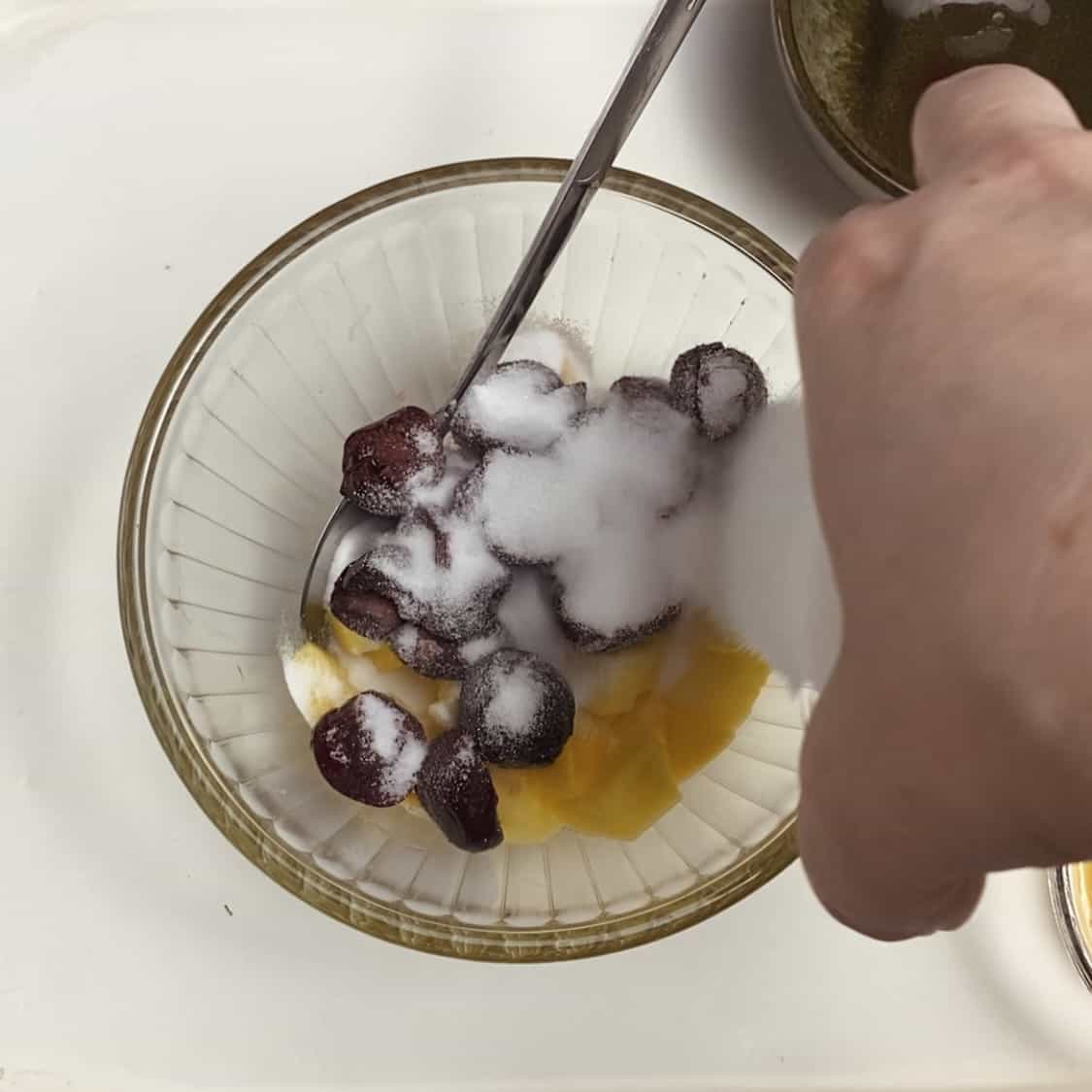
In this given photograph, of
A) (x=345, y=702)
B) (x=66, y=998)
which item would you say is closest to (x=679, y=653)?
(x=345, y=702)

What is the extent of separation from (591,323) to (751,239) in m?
0.13

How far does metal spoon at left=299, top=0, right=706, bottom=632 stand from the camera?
2.01ft

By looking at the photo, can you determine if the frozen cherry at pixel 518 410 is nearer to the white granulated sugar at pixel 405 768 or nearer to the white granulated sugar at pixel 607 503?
the white granulated sugar at pixel 607 503

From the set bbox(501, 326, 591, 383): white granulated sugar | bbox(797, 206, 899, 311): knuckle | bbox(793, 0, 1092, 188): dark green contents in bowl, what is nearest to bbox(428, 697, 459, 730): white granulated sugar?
bbox(501, 326, 591, 383): white granulated sugar

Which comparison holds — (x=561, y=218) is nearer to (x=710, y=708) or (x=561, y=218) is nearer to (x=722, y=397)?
(x=722, y=397)

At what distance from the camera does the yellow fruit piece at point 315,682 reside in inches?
26.2

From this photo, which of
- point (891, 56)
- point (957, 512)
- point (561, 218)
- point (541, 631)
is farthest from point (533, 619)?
point (891, 56)

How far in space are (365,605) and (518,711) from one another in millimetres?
111

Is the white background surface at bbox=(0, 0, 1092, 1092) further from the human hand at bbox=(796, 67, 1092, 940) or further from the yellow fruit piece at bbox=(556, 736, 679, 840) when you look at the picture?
the human hand at bbox=(796, 67, 1092, 940)

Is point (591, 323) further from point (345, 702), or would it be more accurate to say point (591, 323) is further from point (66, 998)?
point (66, 998)

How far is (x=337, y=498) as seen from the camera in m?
0.74

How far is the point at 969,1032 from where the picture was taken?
0.72 metres

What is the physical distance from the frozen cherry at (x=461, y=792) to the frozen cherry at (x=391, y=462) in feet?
0.49

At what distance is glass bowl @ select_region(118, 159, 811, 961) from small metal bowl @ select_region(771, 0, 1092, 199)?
0.10 m
